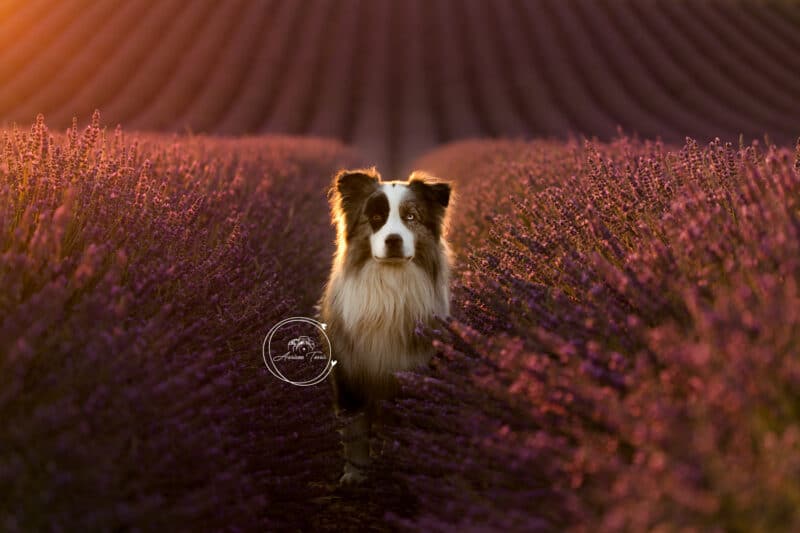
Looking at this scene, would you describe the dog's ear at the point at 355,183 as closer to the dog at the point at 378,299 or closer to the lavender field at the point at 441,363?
the dog at the point at 378,299

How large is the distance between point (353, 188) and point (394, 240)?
41cm

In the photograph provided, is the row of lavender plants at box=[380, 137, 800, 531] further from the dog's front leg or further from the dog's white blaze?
the dog's front leg

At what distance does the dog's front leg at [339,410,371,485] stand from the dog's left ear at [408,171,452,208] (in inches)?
37.4

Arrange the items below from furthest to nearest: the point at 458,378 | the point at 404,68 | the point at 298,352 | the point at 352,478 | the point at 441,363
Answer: the point at 404,68 → the point at 352,478 → the point at 298,352 → the point at 441,363 → the point at 458,378

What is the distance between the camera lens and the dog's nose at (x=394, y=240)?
2.73 meters

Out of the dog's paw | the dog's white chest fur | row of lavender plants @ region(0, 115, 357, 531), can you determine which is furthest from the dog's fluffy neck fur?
the dog's paw

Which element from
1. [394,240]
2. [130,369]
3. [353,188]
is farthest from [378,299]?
[130,369]

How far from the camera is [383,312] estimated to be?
9.32ft

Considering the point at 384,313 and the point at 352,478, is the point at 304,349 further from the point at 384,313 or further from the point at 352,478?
the point at 352,478

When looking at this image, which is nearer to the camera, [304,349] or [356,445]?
[304,349]

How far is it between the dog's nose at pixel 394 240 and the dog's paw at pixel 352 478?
2.96 ft

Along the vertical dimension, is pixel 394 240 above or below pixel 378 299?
above

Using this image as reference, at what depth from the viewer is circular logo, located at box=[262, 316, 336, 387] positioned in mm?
2498

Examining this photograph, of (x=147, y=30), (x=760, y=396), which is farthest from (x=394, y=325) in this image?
(x=147, y=30)
